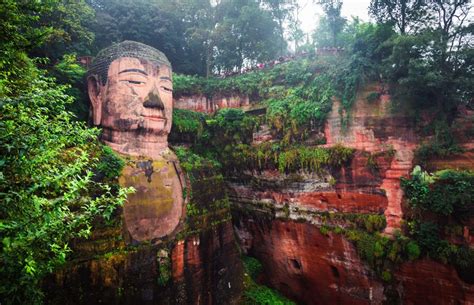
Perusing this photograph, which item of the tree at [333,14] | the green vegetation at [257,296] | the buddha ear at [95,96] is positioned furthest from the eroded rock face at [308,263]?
the tree at [333,14]

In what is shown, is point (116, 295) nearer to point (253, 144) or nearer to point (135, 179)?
point (135, 179)

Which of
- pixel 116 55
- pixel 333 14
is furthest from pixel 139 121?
pixel 333 14

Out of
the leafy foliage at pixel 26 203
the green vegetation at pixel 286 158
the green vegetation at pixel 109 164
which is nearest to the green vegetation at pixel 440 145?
the green vegetation at pixel 286 158

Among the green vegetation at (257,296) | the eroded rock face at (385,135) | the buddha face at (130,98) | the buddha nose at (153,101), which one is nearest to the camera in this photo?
the buddha face at (130,98)

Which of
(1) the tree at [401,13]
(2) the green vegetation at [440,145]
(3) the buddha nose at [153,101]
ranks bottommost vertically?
(2) the green vegetation at [440,145]

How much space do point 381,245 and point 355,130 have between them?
13.8ft

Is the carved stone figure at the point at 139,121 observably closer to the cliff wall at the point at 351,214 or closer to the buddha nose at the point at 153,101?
the buddha nose at the point at 153,101

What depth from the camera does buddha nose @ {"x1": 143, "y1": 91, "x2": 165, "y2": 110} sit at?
7805 mm

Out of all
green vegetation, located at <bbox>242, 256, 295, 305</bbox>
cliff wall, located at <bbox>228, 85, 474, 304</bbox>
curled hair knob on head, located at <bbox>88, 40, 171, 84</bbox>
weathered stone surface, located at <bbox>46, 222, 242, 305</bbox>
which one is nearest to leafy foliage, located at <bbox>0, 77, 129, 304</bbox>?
weathered stone surface, located at <bbox>46, 222, 242, 305</bbox>

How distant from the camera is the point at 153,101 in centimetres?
788

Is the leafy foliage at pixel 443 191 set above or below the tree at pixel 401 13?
below

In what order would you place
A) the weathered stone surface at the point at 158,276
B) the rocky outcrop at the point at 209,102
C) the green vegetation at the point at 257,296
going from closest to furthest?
the weathered stone surface at the point at 158,276 < the green vegetation at the point at 257,296 < the rocky outcrop at the point at 209,102

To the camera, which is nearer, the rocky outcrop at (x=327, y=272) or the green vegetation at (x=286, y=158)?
the rocky outcrop at (x=327, y=272)

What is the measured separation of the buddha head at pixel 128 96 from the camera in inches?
299
